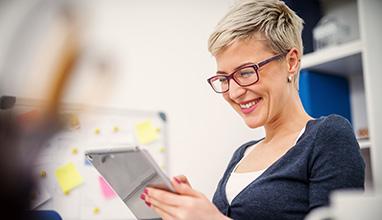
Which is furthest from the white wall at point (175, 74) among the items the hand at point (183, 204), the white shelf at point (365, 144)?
the hand at point (183, 204)

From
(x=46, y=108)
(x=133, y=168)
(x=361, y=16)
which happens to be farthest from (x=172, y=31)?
(x=133, y=168)

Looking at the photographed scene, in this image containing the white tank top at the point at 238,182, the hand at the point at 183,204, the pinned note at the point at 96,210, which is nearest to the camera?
the hand at the point at 183,204

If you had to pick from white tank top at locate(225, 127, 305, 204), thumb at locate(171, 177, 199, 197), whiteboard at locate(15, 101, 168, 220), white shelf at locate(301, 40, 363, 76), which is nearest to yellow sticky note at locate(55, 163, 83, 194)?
whiteboard at locate(15, 101, 168, 220)

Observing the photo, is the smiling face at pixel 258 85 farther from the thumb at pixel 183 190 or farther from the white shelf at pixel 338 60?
the white shelf at pixel 338 60

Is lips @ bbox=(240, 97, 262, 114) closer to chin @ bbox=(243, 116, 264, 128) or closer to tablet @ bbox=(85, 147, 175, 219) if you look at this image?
chin @ bbox=(243, 116, 264, 128)

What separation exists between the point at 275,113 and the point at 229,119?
0.75 meters

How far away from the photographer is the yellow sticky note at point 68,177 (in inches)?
50.5

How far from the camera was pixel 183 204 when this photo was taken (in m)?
0.59

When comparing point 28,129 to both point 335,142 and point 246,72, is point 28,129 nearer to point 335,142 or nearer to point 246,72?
point 246,72

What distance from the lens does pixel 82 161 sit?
4.38ft

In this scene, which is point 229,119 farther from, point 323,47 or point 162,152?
point 323,47

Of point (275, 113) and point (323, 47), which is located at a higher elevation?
point (323, 47)

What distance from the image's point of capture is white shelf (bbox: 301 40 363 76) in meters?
1.29

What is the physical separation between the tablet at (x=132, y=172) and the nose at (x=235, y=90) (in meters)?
0.29
